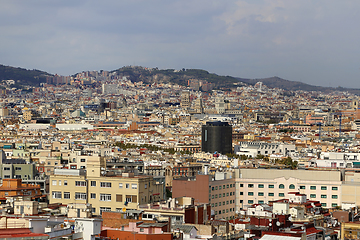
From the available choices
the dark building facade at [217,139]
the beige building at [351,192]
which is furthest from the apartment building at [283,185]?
the dark building facade at [217,139]

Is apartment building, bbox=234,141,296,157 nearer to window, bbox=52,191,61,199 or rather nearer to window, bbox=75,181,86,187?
window, bbox=52,191,61,199

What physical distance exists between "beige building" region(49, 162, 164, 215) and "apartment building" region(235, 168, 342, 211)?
363 inches

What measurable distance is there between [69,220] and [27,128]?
477ft

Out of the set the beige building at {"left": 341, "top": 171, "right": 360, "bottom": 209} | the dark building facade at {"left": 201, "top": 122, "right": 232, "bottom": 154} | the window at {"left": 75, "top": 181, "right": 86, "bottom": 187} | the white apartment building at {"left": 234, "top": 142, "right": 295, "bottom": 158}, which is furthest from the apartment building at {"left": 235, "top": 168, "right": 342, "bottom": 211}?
the dark building facade at {"left": 201, "top": 122, "right": 232, "bottom": 154}

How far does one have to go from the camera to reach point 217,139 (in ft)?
300

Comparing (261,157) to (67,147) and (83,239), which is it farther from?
(83,239)

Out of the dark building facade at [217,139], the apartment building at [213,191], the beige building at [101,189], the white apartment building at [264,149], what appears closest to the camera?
the beige building at [101,189]

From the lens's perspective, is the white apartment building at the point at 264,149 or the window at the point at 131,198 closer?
the window at the point at 131,198

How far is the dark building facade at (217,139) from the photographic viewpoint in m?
91.1

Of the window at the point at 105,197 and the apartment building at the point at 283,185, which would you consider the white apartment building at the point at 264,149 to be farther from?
the window at the point at 105,197

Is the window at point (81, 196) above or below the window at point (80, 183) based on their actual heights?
below

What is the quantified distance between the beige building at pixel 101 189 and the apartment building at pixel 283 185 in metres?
9.22

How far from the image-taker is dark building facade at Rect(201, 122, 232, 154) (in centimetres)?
9106

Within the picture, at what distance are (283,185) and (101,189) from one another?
44.6 ft
